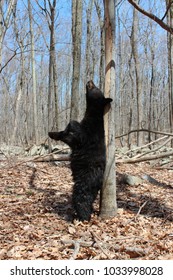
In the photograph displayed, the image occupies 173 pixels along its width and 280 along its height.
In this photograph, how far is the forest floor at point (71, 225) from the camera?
375cm

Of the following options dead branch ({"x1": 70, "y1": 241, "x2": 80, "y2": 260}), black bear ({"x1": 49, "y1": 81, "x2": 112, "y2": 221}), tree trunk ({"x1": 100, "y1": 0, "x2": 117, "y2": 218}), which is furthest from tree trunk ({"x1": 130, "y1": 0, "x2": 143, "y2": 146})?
dead branch ({"x1": 70, "y1": 241, "x2": 80, "y2": 260})

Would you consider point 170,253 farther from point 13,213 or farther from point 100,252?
point 13,213

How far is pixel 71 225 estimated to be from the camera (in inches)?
190

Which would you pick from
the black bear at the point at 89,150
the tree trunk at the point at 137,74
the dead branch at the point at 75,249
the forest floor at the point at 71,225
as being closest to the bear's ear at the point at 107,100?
the black bear at the point at 89,150

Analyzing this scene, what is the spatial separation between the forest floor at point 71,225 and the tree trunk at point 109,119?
0.28 metres

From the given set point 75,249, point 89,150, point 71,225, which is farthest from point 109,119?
point 75,249

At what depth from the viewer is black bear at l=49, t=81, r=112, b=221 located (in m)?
5.00

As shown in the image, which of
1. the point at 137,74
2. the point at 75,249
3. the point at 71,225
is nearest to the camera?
the point at 75,249

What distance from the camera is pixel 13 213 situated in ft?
17.5

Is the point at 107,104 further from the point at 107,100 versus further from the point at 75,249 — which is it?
the point at 75,249

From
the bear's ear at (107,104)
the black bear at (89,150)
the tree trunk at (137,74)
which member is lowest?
the black bear at (89,150)

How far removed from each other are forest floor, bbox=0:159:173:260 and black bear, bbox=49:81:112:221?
0.41 metres

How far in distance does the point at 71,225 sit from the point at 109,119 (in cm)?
188

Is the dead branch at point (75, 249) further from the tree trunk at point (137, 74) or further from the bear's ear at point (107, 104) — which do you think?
the tree trunk at point (137, 74)
